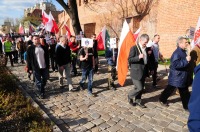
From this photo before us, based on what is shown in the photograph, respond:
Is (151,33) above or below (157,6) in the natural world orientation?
below

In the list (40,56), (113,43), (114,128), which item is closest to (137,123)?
(114,128)

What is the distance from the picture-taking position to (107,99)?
689 cm

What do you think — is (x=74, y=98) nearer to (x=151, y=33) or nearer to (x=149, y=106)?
(x=149, y=106)

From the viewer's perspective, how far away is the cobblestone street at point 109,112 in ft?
16.1

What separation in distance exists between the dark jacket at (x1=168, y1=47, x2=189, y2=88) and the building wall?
819 centimetres

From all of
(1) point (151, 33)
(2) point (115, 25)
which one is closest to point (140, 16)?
(1) point (151, 33)

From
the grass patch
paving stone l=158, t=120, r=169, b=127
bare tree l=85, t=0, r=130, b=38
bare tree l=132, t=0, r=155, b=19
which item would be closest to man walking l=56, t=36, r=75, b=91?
the grass patch

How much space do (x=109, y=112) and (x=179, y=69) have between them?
2169mm

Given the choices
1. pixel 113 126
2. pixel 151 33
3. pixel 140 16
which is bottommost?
pixel 113 126

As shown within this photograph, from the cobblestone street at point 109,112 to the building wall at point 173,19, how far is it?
652cm

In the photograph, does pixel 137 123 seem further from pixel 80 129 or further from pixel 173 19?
pixel 173 19

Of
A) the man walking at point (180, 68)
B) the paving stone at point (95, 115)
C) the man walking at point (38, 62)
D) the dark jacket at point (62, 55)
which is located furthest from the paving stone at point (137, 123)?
the dark jacket at point (62, 55)

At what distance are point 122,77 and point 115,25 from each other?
15.2 m

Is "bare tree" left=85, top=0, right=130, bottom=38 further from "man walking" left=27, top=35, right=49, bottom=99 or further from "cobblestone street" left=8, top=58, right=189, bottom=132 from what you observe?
"man walking" left=27, top=35, right=49, bottom=99
